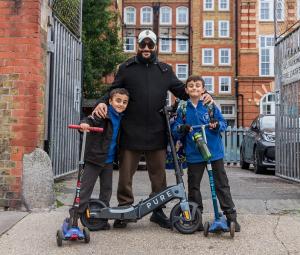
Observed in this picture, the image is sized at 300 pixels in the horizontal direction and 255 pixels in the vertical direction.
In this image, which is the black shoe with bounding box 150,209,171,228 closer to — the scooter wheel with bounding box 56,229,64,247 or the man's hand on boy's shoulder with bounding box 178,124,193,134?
the man's hand on boy's shoulder with bounding box 178,124,193,134

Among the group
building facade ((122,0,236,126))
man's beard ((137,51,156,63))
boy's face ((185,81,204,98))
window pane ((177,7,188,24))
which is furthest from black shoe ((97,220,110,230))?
window pane ((177,7,188,24))

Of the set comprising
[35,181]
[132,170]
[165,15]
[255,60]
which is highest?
[165,15]

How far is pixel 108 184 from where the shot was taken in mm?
5316

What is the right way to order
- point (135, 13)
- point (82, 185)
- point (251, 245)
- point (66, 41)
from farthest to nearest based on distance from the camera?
point (135, 13) < point (66, 41) < point (82, 185) < point (251, 245)

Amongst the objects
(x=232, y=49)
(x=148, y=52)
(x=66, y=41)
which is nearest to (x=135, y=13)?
(x=232, y=49)

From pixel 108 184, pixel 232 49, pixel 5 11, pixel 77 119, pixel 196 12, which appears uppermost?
pixel 196 12

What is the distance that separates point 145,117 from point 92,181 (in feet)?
2.87

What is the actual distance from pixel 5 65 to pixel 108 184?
2077 millimetres

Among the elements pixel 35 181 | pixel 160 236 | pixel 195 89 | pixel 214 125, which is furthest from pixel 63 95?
pixel 160 236

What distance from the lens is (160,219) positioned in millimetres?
5316

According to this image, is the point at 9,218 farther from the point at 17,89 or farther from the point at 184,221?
the point at 184,221

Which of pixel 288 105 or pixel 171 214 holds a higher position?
pixel 288 105

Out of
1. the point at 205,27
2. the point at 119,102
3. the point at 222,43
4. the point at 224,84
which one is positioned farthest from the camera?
the point at 205,27

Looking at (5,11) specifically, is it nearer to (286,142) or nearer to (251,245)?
(251,245)
